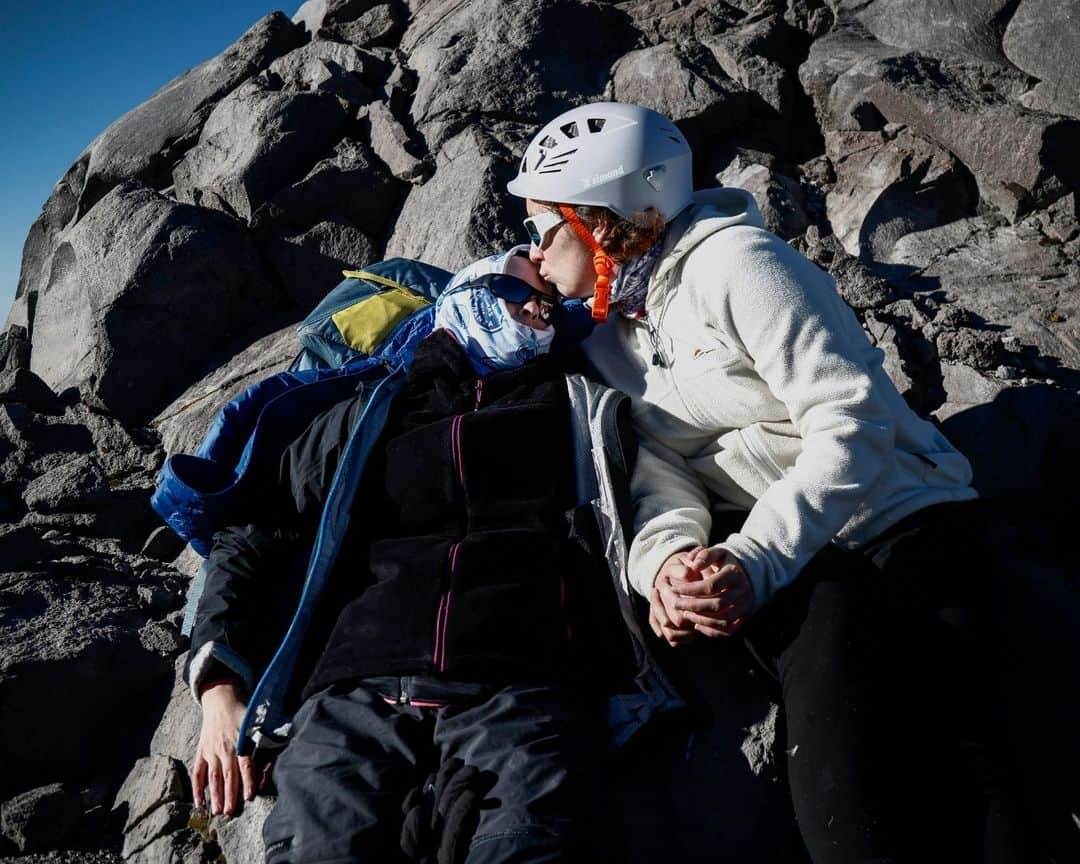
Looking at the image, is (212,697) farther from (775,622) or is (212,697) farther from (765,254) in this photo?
(765,254)

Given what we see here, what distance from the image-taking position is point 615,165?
3920 mm

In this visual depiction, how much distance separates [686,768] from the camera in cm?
348

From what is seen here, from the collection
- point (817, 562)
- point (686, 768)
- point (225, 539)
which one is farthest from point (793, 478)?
point (225, 539)

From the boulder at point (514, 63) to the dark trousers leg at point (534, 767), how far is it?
6.64 m

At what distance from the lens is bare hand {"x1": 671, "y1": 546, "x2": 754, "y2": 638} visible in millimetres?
3137

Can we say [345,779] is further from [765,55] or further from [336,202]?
[765,55]

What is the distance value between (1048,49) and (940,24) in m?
1.07

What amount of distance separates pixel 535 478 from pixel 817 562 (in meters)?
1.16

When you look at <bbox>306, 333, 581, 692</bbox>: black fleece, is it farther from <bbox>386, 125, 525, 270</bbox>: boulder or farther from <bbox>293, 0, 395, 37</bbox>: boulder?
<bbox>293, 0, 395, 37</bbox>: boulder

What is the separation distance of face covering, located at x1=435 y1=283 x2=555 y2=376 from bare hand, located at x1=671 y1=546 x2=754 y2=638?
138 cm

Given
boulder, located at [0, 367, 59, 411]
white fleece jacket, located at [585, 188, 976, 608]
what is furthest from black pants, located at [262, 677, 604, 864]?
boulder, located at [0, 367, 59, 411]

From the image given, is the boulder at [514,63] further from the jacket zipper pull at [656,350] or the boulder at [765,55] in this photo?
the jacket zipper pull at [656,350]

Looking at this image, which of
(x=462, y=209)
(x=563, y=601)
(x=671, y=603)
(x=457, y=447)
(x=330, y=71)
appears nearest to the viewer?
(x=671, y=603)

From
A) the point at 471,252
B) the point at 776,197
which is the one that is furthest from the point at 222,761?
the point at 776,197
